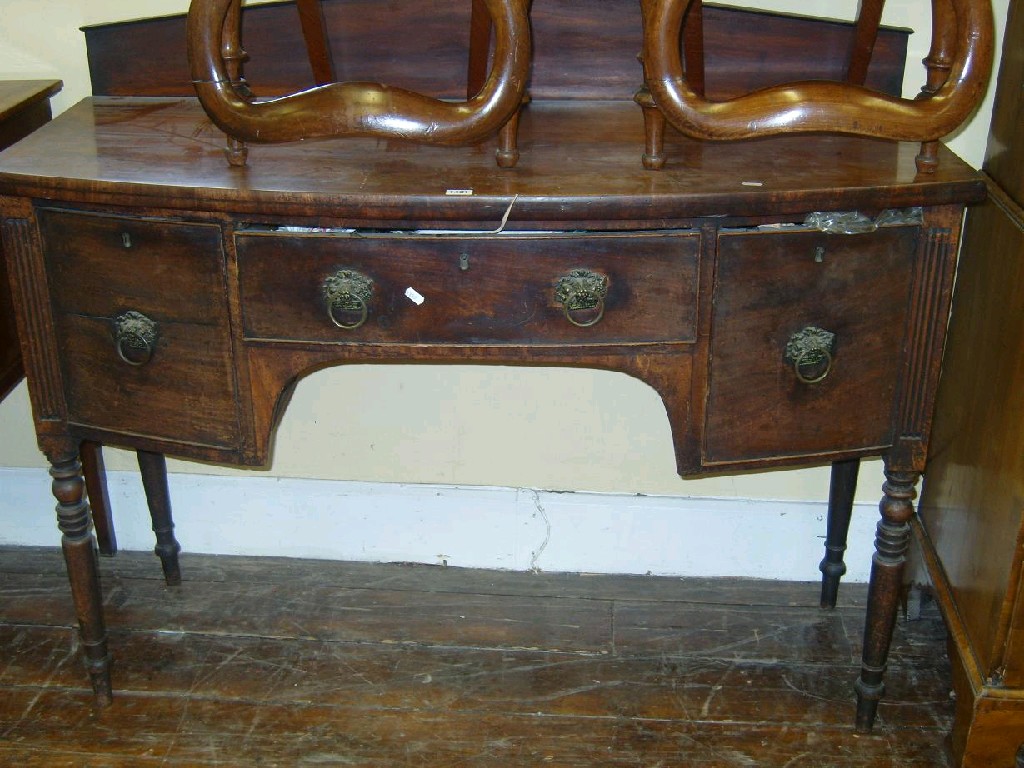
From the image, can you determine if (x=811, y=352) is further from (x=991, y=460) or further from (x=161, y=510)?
(x=161, y=510)

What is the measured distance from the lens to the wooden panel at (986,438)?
150 cm

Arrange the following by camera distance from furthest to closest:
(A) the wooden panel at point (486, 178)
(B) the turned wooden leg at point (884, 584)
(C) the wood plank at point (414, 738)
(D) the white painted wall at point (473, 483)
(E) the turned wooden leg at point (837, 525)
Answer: (D) the white painted wall at point (473, 483) → (E) the turned wooden leg at point (837, 525) → (C) the wood plank at point (414, 738) → (B) the turned wooden leg at point (884, 584) → (A) the wooden panel at point (486, 178)

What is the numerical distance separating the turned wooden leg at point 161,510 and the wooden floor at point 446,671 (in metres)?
0.04

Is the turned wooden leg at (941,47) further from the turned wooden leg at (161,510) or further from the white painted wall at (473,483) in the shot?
the turned wooden leg at (161,510)

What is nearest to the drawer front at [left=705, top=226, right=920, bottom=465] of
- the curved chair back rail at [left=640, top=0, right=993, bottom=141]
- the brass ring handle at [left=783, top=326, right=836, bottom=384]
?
the brass ring handle at [left=783, top=326, right=836, bottom=384]

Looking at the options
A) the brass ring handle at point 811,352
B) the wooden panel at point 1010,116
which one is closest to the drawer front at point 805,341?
the brass ring handle at point 811,352

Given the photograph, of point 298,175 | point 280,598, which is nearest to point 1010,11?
point 298,175

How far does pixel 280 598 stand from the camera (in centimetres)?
208

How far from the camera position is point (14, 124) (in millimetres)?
1740

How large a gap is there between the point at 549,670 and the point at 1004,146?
1.01 metres

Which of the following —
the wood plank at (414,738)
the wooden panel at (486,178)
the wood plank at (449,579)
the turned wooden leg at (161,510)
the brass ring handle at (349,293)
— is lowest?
the wood plank at (449,579)

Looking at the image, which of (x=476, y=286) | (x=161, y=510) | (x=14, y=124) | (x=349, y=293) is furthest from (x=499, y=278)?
(x=161, y=510)

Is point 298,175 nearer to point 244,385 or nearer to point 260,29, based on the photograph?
point 244,385

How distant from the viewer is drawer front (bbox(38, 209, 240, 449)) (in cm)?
145
